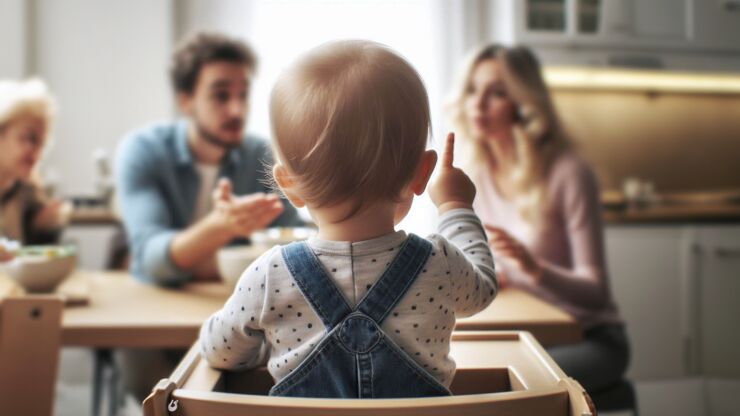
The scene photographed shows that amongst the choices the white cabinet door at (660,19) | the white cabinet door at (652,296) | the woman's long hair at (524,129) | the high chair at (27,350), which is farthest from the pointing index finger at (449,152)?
the white cabinet door at (660,19)

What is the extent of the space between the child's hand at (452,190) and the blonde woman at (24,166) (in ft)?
4.41

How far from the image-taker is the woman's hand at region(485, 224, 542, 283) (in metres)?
1.06

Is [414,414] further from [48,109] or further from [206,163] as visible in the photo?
[48,109]

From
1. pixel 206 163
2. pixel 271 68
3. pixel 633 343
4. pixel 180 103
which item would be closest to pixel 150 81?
pixel 271 68

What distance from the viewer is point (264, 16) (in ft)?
10.4

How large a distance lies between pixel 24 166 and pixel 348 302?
137cm

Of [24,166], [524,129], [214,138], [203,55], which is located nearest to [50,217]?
[24,166]

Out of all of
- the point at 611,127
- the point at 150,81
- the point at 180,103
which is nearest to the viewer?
the point at 180,103

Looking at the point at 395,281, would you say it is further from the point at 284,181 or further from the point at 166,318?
the point at 166,318

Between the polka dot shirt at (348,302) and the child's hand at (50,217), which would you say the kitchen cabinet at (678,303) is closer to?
the child's hand at (50,217)

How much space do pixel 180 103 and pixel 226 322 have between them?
1.37 m

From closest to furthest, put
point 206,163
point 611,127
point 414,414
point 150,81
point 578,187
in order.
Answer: point 414,414
point 578,187
point 206,163
point 150,81
point 611,127

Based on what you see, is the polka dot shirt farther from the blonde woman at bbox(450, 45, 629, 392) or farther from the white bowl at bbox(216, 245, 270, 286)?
the blonde woman at bbox(450, 45, 629, 392)

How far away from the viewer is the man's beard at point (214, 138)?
174 cm
